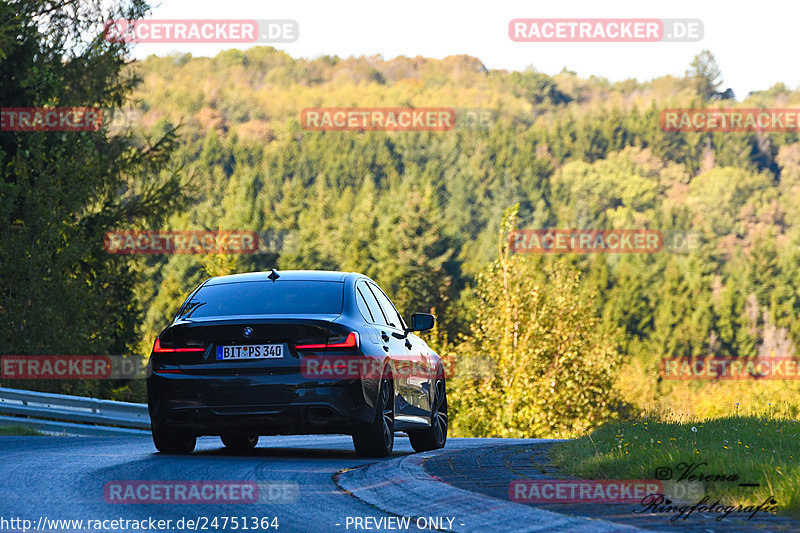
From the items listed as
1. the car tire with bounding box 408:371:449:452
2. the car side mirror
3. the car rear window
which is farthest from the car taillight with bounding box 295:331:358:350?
the car tire with bounding box 408:371:449:452

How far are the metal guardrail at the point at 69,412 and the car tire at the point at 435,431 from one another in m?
6.73

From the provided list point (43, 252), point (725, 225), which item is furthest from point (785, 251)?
point (43, 252)

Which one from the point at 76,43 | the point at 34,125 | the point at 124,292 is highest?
the point at 76,43

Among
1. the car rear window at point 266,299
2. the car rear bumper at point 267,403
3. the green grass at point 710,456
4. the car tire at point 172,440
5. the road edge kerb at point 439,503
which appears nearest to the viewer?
the road edge kerb at point 439,503

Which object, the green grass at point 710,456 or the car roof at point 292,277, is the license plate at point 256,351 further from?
the green grass at point 710,456

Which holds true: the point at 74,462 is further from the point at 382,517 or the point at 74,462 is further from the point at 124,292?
the point at 124,292

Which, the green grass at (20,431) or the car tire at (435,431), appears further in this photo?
the green grass at (20,431)

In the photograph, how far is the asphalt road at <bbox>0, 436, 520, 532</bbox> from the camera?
6723mm

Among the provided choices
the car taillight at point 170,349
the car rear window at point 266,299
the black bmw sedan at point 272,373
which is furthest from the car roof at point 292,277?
the car taillight at point 170,349

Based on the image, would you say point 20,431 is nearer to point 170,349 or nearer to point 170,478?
point 170,349

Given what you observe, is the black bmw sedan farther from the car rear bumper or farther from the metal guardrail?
the metal guardrail

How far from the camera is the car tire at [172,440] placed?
34.2 ft

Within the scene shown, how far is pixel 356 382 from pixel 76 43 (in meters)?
24.5

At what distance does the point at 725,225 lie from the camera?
19725cm
